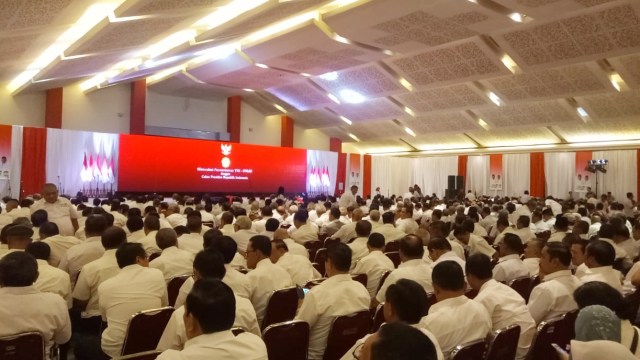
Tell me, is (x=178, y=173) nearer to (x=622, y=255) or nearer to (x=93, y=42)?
(x=93, y=42)

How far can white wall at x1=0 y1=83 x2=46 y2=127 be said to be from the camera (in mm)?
16734

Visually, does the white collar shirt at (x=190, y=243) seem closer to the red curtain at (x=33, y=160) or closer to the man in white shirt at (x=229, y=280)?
the man in white shirt at (x=229, y=280)

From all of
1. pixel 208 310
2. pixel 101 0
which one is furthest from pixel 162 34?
pixel 208 310

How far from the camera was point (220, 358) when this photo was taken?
6.57ft

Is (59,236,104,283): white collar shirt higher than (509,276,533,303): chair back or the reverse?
higher

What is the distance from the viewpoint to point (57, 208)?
7434 millimetres

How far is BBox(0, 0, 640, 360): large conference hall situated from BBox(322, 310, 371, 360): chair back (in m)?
0.02

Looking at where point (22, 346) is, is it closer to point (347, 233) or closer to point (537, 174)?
point (347, 233)

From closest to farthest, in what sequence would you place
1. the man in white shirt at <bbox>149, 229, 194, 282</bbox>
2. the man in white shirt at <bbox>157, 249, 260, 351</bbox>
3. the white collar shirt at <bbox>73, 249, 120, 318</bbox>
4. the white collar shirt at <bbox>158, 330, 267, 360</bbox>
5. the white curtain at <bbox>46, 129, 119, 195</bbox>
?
the white collar shirt at <bbox>158, 330, 267, 360</bbox>, the man in white shirt at <bbox>157, 249, 260, 351</bbox>, the white collar shirt at <bbox>73, 249, 120, 318</bbox>, the man in white shirt at <bbox>149, 229, 194, 282</bbox>, the white curtain at <bbox>46, 129, 119, 195</bbox>

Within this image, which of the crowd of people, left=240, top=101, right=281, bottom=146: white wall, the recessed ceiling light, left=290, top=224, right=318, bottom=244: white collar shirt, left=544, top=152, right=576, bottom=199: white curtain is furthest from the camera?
left=240, top=101, right=281, bottom=146: white wall

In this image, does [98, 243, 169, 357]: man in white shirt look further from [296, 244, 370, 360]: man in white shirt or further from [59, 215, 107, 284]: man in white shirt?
[59, 215, 107, 284]: man in white shirt

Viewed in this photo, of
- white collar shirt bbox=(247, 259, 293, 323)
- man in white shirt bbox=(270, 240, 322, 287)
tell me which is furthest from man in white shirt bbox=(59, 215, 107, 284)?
A: white collar shirt bbox=(247, 259, 293, 323)

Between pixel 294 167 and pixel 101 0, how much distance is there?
13986 millimetres

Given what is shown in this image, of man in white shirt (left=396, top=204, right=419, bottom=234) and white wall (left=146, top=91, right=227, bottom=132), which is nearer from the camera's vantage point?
man in white shirt (left=396, top=204, right=419, bottom=234)
